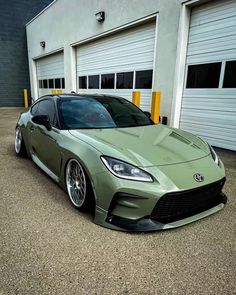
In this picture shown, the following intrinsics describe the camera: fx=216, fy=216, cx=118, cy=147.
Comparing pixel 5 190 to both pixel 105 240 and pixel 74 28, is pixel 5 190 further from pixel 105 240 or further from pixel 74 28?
pixel 74 28

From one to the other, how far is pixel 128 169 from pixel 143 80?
19.1 ft

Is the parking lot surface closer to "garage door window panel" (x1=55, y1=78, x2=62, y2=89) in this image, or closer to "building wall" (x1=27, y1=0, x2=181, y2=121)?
"building wall" (x1=27, y1=0, x2=181, y2=121)

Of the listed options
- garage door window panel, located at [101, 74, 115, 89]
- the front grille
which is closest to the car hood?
the front grille

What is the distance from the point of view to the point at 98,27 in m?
8.48

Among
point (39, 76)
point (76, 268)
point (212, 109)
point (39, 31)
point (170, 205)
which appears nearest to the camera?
point (76, 268)

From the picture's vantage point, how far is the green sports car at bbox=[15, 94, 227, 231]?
1.95 m

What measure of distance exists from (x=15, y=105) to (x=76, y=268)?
1718 centimetres

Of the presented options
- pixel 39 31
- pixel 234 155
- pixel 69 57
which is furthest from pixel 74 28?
pixel 234 155

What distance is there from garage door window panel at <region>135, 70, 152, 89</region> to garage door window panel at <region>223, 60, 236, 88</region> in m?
2.46

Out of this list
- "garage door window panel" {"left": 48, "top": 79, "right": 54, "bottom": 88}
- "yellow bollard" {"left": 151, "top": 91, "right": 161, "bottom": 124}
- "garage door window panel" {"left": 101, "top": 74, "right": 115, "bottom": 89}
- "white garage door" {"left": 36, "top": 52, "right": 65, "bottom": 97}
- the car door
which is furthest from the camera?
"garage door window panel" {"left": 48, "top": 79, "right": 54, "bottom": 88}

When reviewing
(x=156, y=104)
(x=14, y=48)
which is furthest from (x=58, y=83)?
(x=156, y=104)

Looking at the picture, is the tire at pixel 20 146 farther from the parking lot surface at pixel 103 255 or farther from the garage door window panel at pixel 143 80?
the garage door window panel at pixel 143 80

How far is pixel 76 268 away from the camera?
1683 millimetres

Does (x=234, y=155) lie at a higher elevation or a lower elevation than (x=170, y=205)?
lower
